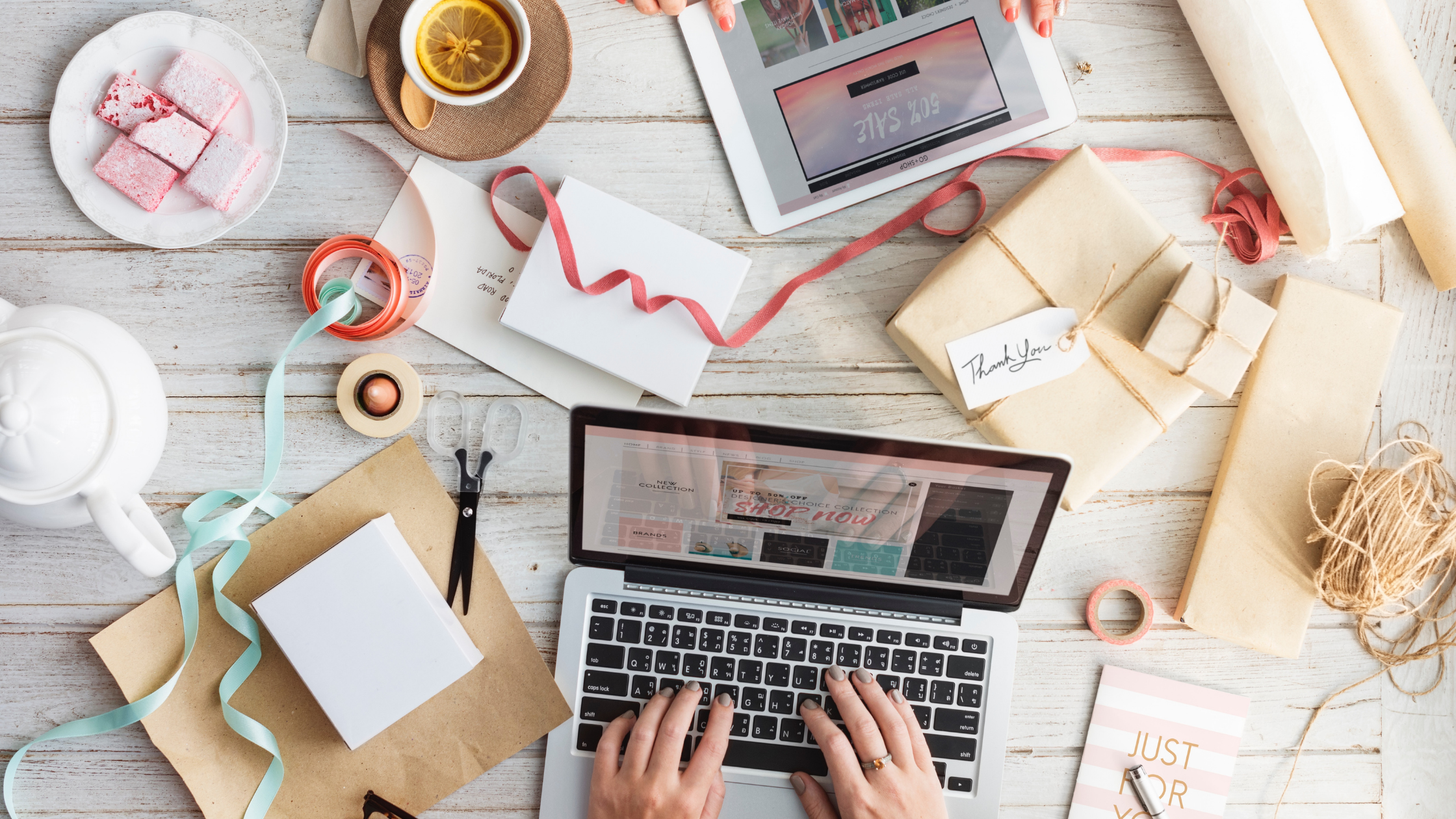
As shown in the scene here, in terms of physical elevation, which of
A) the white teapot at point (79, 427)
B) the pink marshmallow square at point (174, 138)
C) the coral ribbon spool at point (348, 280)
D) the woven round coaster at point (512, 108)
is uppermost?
the woven round coaster at point (512, 108)

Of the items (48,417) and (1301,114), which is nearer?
(48,417)

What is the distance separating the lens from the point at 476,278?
0.81 m

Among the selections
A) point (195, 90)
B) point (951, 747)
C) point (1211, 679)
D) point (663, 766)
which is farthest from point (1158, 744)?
point (195, 90)

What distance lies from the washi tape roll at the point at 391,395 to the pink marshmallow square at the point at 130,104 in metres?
0.30

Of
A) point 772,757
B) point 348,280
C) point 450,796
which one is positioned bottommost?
point 450,796

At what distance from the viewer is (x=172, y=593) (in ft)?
2.62

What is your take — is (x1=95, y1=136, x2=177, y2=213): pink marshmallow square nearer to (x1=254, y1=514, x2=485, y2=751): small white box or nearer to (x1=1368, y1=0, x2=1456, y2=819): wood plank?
(x1=254, y1=514, x2=485, y2=751): small white box

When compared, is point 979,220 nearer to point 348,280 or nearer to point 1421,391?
point 1421,391

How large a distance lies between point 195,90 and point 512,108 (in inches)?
11.6

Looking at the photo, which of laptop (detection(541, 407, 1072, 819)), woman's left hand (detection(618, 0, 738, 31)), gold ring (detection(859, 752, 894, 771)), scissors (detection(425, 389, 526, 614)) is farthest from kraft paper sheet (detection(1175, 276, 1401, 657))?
scissors (detection(425, 389, 526, 614))

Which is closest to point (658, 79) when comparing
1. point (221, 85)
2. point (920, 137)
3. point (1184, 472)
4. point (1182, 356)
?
point (920, 137)

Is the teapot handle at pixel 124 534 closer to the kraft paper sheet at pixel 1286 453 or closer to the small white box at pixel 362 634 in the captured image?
the small white box at pixel 362 634

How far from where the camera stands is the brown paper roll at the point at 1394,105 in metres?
0.76

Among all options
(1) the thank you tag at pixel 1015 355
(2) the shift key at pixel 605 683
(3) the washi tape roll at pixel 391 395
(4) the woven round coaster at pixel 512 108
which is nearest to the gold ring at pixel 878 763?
(2) the shift key at pixel 605 683
